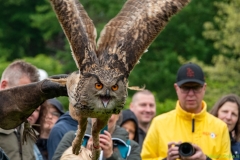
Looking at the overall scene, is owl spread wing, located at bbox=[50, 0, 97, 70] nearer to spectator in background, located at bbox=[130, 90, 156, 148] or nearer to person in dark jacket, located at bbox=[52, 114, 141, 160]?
person in dark jacket, located at bbox=[52, 114, 141, 160]

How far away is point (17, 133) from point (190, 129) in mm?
2172

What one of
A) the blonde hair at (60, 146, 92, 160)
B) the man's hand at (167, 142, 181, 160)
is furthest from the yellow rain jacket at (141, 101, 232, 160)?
the blonde hair at (60, 146, 92, 160)

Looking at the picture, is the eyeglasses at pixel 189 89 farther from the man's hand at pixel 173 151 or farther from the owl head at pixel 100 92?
Result: the owl head at pixel 100 92

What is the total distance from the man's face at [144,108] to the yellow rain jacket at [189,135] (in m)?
2.16

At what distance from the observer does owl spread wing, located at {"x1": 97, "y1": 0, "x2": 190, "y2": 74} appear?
6.70m

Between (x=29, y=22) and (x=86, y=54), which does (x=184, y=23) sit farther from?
(x=86, y=54)

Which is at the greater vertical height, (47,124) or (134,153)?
(47,124)

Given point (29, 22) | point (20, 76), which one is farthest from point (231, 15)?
point (20, 76)

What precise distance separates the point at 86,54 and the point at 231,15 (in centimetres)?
2064

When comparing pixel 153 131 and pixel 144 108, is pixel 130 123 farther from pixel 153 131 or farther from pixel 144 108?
pixel 153 131

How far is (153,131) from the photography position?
903cm

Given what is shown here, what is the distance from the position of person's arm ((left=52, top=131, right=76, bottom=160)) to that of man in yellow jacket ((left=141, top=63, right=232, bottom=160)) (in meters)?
1.27

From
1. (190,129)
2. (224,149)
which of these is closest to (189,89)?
(190,129)

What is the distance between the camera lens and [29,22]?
35.6m
